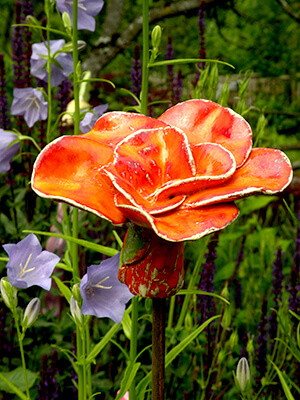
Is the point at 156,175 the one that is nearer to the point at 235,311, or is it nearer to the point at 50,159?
the point at 50,159

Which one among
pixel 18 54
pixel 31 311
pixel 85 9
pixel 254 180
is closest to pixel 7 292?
pixel 31 311

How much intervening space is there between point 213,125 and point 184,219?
0.16 metres

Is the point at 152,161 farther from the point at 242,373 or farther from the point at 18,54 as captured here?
the point at 18,54

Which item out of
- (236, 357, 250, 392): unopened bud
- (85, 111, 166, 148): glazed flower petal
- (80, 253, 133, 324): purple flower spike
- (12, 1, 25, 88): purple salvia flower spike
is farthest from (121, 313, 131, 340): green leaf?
(12, 1, 25, 88): purple salvia flower spike

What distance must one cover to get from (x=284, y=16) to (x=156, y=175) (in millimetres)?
3021

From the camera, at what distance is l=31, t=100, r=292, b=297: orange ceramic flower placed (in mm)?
393

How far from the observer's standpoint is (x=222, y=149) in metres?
0.45

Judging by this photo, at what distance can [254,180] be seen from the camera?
1.37ft

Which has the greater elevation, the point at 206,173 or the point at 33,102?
the point at 206,173

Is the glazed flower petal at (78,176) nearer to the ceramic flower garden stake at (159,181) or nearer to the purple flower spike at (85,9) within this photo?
the ceramic flower garden stake at (159,181)

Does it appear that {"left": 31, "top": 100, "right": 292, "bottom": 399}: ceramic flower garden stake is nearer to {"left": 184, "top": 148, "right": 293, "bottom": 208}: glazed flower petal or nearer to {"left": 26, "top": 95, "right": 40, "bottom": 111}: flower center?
{"left": 184, "top": 148, "right": 293, "bottom": 208}: glazed flower petal

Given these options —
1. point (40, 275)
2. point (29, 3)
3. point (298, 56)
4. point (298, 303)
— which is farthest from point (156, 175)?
point (298, 56)

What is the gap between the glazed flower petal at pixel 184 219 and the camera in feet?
1.18

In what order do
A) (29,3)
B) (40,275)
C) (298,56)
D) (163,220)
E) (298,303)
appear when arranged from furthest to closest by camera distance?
(298,56) → (29,3) → (298,303) → (40,275) → (163,220)
